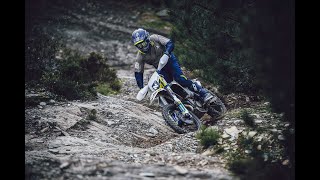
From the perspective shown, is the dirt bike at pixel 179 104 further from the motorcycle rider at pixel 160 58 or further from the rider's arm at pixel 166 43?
the rider's arm at pixel 166 43

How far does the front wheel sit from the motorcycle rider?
765mm

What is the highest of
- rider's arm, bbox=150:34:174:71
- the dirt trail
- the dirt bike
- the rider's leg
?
rider's arm, bbox=150:34:174:71

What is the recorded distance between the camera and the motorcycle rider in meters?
9.21

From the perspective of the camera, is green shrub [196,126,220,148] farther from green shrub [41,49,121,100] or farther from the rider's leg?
green shrub [41,49,121,100]

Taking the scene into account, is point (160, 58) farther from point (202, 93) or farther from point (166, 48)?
point (202, 93)

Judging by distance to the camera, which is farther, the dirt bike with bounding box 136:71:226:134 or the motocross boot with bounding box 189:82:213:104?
the motocross boot with bounding box 189:82:213:104

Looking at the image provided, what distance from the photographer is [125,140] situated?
8.00 metres

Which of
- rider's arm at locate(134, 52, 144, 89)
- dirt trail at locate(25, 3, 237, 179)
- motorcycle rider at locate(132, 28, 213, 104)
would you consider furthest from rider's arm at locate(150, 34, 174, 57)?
dirt trail at locate(25, 3, 237, 179)

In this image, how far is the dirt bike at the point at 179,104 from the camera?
864cm

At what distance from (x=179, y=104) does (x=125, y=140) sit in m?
1.50

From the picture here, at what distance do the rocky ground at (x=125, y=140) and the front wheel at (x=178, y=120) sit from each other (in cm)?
21

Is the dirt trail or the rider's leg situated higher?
the rider's leg
